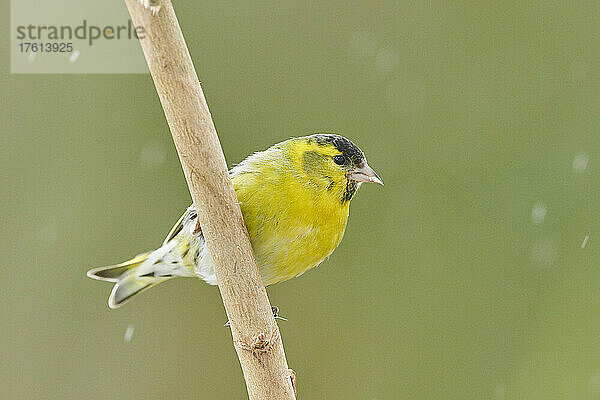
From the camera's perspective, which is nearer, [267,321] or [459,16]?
[267,321]

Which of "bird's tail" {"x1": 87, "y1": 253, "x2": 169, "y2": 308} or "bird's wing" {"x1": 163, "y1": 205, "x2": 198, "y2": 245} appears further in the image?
"bird's tail" {"x1": 87, "y1": 253, "x2": 169, "y2": 308}

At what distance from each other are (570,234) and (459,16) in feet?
2.75

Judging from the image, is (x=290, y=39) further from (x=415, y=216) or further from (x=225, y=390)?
(x=225, y=390)

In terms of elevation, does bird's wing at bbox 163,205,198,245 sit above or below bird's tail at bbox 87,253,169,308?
above

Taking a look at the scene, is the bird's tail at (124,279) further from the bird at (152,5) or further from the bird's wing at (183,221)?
the bird at (152,5)

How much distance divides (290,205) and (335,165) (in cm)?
14

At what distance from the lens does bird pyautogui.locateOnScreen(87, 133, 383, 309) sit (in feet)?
4.50

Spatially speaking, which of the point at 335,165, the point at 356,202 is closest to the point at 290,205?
the point at 335,165

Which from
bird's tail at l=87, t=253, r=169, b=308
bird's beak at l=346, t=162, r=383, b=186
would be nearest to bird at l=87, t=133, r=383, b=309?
bird's beak at l=346, t=162, r=383, b=186

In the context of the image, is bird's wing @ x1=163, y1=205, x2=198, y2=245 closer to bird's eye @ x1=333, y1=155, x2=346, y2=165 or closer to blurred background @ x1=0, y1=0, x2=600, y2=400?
bird's eye @ x1=333, y1=155, x2=346, y2=165

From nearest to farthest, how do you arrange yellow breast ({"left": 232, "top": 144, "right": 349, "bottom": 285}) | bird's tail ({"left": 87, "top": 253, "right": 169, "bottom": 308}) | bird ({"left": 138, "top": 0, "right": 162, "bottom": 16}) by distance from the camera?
bird ({"left": 138, "top": 0, "right": 162, "bottom": 16}) < yellow breast ({"left": 232, "top": 144, "right": 349, "bottom": 285}) < bird's tail ({"left": 87, "top": 253, "right": 169, "bottom": 308})

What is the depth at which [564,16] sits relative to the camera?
2629mm

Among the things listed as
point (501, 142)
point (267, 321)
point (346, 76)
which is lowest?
point (267, 321)

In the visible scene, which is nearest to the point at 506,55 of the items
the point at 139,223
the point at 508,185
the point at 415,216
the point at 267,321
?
the point at 508,185
